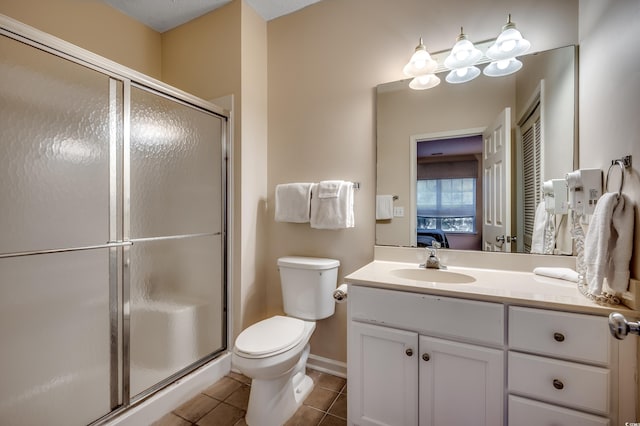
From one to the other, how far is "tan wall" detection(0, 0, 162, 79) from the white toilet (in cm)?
193

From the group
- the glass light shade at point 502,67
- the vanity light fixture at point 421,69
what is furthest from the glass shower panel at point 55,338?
the glass light shade at point 502,67

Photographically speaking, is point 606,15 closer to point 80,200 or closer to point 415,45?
point 415,45

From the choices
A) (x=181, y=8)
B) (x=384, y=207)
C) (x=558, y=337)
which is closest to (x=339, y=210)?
(x=384, y=207)

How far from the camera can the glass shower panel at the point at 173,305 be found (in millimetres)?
1481

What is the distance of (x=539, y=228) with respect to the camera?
1.35m

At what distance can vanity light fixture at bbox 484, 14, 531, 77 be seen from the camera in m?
1.33

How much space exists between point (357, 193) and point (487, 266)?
840 millimetres

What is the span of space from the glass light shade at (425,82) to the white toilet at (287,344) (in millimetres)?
1178

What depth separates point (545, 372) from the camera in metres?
0.95

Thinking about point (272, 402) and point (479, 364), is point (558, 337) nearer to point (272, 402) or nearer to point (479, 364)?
Answer: point (479, 364)

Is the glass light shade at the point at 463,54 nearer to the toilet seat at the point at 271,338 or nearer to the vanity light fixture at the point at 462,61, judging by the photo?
the vanity light fixture at the point at 462,61

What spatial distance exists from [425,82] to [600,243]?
3.71 feet

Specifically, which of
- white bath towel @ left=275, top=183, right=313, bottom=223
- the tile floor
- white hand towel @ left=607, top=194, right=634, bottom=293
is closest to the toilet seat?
the tile floor

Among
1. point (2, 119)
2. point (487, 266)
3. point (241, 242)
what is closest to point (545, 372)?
point (487, 266)
